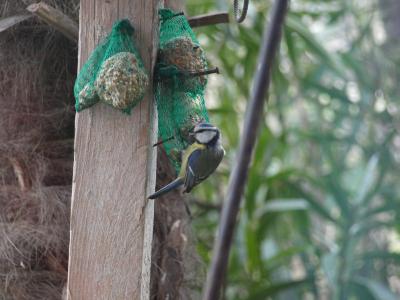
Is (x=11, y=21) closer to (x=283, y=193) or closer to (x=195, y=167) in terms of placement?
(x=195, y=167)

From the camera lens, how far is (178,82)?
0.94 metres

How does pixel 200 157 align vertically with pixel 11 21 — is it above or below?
below

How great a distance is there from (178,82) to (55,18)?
0.22 metres

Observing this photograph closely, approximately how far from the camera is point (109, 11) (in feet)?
3.07

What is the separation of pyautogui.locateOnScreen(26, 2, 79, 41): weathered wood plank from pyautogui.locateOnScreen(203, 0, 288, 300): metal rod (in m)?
0.40

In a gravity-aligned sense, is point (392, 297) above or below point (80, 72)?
below

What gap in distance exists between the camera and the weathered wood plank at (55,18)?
3.11 ft

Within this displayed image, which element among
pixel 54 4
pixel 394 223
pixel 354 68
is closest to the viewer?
pixel 54 4

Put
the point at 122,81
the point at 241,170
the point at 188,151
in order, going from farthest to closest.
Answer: the point at 188,151, the point at 122,81, the point at 241,170

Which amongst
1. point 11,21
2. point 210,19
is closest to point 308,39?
point 210,19

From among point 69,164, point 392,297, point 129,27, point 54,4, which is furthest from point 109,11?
point 392,297

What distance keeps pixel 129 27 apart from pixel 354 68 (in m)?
1.67

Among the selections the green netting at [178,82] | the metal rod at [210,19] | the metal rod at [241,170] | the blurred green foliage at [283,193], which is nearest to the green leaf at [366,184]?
the blurred green foliage at [283,193]

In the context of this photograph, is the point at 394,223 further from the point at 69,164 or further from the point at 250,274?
the point at 69,164
